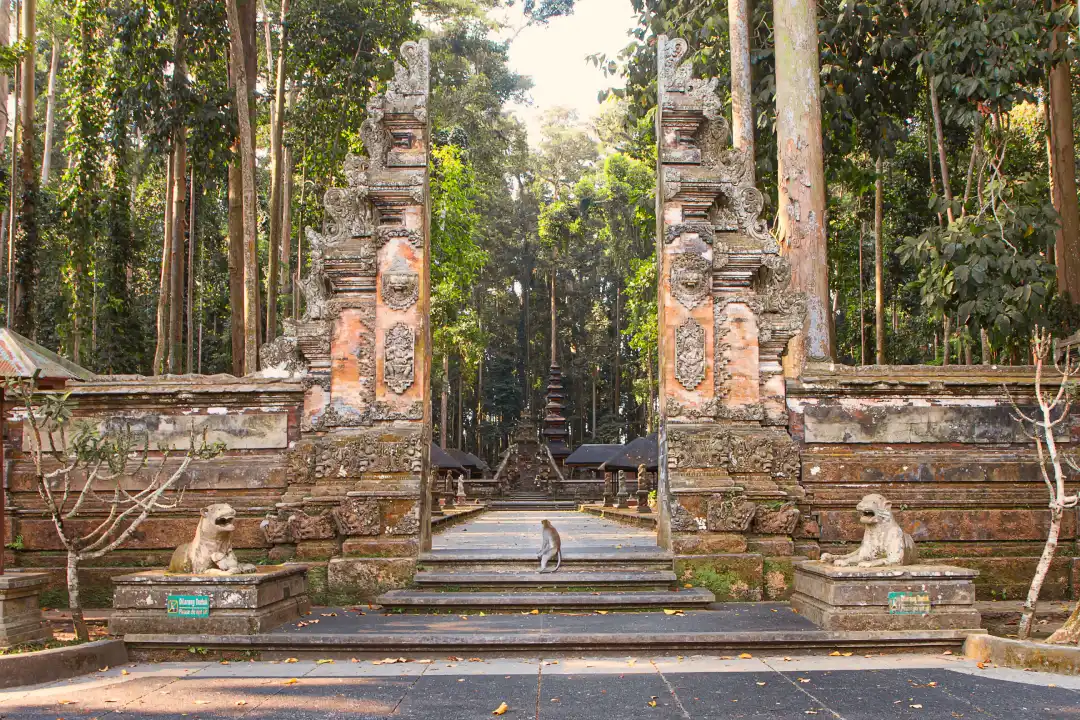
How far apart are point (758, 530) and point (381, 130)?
225 inches

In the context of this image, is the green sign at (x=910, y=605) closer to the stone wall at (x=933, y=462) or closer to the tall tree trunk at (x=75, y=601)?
the stone wall at (x=933, y=462)

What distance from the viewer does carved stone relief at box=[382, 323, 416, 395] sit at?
9.10 meters

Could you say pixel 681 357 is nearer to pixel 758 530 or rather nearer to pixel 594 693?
pixel 758 530

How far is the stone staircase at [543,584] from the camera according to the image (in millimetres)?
8031

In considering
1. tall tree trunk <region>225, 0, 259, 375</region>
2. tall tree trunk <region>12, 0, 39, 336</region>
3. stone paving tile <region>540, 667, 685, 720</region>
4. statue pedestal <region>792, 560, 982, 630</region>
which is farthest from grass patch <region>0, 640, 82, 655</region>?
tall tree trunk <region>12, 0, 39, 336</region>

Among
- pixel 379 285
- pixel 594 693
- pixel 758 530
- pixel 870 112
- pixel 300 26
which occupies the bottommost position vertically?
pixel 594 693

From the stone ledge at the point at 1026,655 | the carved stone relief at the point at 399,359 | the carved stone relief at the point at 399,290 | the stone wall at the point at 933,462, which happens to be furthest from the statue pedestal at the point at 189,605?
the stone ledge at the point at 1026,655

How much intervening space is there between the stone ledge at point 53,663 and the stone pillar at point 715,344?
16.7ft

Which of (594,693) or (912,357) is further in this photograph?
(912,357)

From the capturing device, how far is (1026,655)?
610 centimetres

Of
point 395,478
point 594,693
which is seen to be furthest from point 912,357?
point 594,693

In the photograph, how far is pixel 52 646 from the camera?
6.46 m

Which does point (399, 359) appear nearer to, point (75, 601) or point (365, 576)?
point (365, 576)

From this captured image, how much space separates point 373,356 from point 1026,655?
20.6 ft
